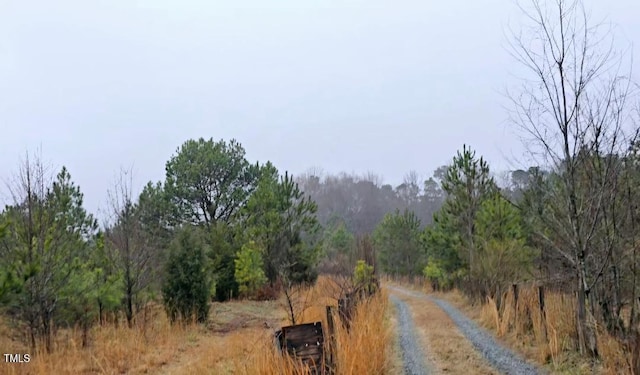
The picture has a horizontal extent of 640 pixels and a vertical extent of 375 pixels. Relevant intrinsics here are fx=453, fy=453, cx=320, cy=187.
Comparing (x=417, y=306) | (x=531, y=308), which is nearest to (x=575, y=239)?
(x=531, y=308)

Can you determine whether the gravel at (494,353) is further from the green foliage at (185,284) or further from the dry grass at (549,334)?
the green foliage at (185,284)

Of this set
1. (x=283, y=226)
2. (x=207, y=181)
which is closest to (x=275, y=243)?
(x=283, y=226)

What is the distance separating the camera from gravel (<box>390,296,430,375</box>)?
725 cm

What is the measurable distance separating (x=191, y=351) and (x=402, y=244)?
84.4 feet

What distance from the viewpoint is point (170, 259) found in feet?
43.7

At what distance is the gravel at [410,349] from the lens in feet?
23.8

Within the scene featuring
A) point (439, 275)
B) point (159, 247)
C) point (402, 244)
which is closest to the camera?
point (159, 247)

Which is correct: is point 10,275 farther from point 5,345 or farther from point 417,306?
point 417,306

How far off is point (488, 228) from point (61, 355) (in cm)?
1441

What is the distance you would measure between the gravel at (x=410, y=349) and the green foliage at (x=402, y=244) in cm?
1887

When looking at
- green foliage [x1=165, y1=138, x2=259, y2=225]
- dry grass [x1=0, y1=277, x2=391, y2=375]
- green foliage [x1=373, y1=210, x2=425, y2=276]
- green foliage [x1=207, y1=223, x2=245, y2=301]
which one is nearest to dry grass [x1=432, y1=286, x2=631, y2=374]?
dry grass [x1=0, y1=277, x2=391, y2=375]

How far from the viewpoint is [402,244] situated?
33.7 meters

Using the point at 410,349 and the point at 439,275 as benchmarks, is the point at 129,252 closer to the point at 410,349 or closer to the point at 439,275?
the point at 410,349

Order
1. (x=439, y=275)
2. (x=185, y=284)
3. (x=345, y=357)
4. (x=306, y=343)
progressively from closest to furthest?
(x=306, y=343) < (x=345, y=357) < (x=185, y=284) < (x=439, y=275)
